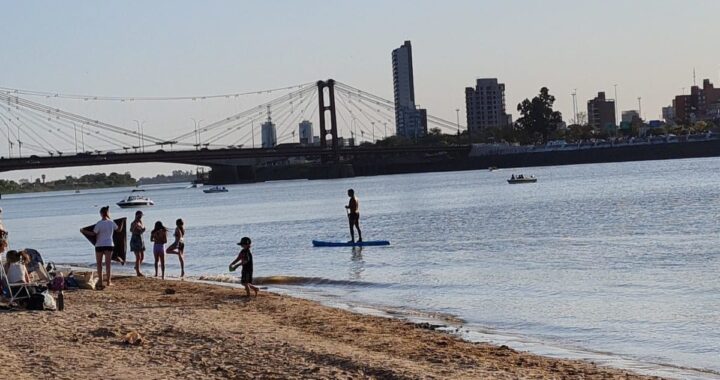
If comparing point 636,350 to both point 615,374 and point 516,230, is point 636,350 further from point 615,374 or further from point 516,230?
point 516,230

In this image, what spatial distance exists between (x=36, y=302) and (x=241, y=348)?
15.1ft

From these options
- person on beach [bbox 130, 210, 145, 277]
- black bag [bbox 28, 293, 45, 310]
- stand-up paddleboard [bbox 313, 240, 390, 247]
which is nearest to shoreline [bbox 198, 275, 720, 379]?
person on beach [bbox 130, 210, 145, 277]

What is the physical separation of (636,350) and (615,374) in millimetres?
2575

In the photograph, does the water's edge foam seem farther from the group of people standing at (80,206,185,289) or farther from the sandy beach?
the group of people standing at (80,206,185,289)

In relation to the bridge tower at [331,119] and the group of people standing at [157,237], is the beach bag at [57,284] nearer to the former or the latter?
the group of people standing at [157,237]

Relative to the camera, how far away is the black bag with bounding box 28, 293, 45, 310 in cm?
1750

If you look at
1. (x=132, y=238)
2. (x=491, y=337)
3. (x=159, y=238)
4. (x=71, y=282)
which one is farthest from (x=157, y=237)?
(x=491, y=337)

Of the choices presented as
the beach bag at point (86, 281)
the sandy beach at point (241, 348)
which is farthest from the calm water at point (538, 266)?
the beach bag at point (86, 281)

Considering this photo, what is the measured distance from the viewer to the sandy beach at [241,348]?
12367 mm

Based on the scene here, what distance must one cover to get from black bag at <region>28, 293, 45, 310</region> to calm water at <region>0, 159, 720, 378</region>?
227 inches

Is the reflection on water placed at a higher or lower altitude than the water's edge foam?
lower

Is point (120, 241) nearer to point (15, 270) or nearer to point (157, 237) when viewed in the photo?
point (157, 237)

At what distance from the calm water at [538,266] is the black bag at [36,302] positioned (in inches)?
227

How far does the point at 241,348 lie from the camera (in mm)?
14078
